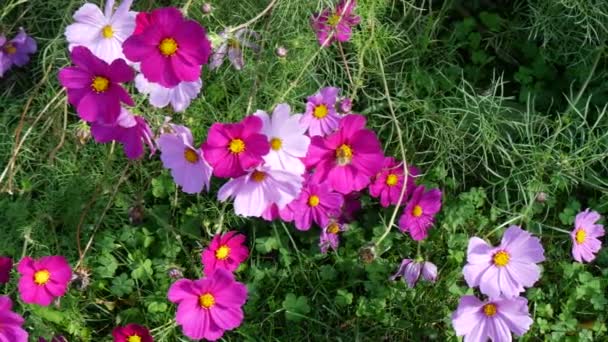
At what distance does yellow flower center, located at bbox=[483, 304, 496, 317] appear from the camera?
126cm

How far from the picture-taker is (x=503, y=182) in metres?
1.56

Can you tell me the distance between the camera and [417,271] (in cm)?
136

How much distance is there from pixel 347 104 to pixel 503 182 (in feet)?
1.32

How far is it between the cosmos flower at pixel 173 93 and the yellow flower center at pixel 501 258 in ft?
1.81

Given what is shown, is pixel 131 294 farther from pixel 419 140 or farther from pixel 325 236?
pixel 419 140

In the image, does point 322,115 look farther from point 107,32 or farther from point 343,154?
point 107,32

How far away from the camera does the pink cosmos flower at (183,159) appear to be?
46.4 inches

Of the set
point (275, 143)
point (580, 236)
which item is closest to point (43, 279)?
point (275, 143)

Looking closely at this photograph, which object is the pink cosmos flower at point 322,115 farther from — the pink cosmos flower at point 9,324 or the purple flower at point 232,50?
the pink cosmos flower at point 9,324

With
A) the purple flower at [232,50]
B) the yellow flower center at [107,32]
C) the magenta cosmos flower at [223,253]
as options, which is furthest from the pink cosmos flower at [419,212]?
the yellow flower center at [107,32]

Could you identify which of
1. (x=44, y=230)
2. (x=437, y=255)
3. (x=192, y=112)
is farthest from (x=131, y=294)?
(x=437, y=255)

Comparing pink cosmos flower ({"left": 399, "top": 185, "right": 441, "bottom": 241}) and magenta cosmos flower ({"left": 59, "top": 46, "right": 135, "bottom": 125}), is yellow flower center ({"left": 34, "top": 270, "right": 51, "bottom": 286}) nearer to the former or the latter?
magenta cosmos flower ({"left": 59, "top": 46, "right": 135, "bottom": 125})

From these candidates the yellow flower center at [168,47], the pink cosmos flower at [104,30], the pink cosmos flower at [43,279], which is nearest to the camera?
the yellow flower center at [168,47]

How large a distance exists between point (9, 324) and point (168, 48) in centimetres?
55
